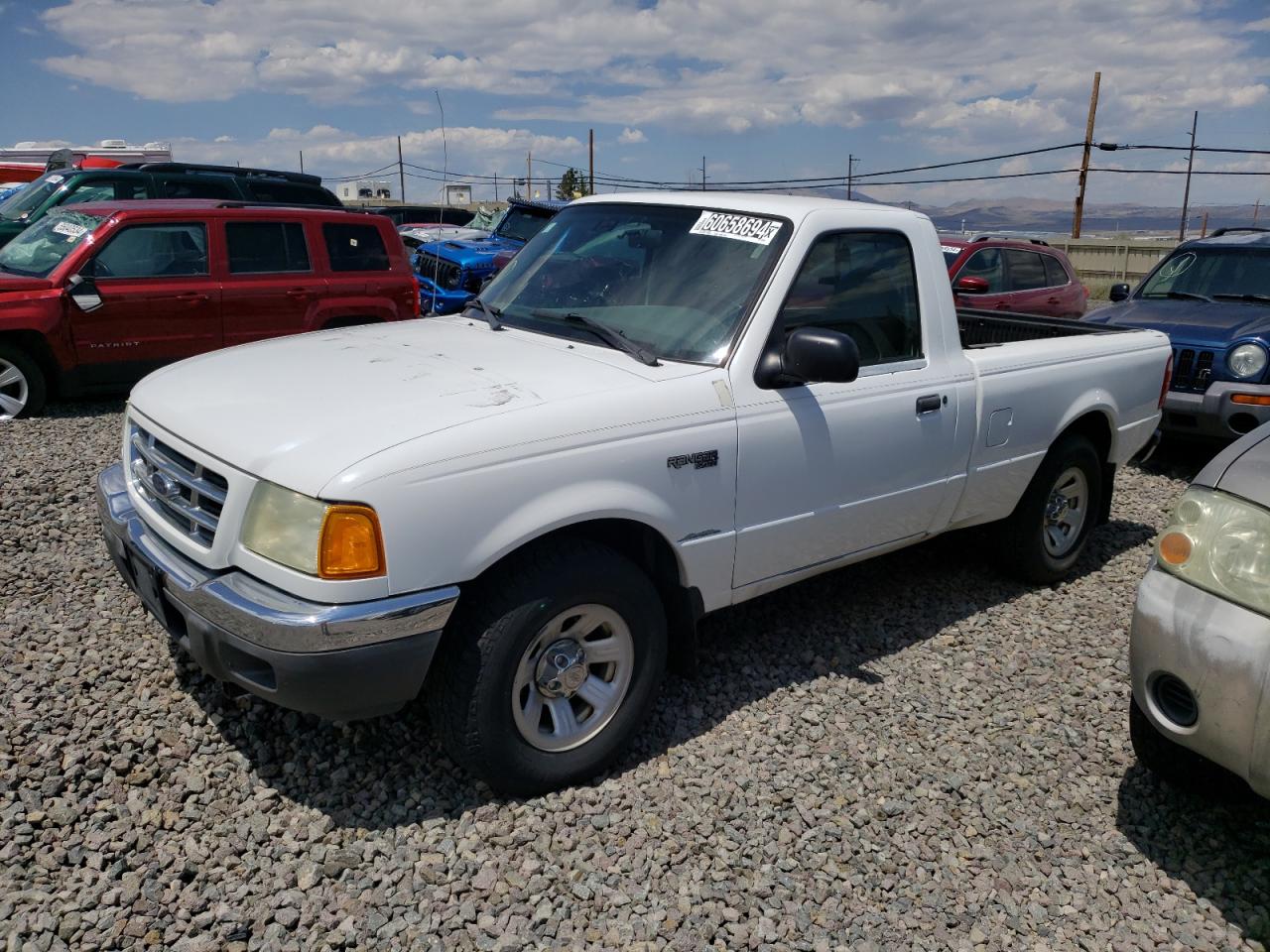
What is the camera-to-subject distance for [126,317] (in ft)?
26.7

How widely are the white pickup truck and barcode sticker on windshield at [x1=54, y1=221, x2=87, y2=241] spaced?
18.3ft

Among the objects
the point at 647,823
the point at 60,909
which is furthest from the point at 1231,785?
the point at 60,909

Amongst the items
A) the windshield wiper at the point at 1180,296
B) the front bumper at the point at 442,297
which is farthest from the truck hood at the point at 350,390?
the front bumper at the point at 442,297

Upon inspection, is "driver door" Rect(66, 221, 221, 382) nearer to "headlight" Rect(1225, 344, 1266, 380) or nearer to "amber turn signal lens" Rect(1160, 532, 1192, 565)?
"amber turn signal lens" Rect(1160, 532, 1192, 565)

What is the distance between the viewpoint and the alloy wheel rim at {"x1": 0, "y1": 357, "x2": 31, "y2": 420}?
25.5 ft

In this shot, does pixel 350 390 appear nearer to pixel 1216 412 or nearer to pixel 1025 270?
pixel 1216 412

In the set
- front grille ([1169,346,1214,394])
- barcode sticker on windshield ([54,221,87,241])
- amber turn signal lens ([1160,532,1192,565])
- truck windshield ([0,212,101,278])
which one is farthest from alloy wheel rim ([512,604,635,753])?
barcode sticker on windshield ([54,221,87,241])

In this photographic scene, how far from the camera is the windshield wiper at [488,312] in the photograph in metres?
4.09

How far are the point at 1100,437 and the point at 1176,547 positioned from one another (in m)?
2.61

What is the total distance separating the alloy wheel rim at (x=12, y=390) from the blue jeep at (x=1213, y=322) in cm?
899

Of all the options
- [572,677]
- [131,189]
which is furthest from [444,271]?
[572,677]

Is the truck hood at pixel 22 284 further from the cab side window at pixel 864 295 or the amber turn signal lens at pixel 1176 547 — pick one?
the amber turn signal lens at pixel 1176 547

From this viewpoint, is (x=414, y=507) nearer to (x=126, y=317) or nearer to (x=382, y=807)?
(x=382, y=807)

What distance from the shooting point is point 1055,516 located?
5.26 meters
